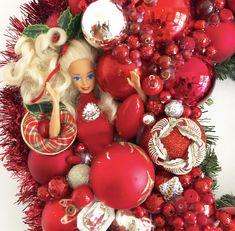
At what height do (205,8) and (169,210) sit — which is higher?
(205,8)

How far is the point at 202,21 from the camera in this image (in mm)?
805

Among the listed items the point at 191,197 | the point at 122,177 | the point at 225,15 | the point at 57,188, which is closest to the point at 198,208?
the point at 191,197

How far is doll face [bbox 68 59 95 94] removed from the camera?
811 mm

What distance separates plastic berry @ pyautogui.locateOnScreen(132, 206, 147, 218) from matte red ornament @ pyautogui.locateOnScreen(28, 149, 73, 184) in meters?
0.15

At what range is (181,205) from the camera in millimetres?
753

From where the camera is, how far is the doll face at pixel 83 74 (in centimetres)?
81

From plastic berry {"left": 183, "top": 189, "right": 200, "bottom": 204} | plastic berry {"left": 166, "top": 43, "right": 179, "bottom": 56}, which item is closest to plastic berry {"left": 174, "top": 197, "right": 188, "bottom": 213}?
plastic berry {"left": 183, "top": 189, "right": 200, "bottom": 204}

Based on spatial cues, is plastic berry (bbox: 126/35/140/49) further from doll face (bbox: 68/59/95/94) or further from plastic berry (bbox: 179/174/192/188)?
plastic berry (bbox: 179/174/192/188)

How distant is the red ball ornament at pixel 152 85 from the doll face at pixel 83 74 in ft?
0.35

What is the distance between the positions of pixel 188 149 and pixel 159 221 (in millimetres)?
130

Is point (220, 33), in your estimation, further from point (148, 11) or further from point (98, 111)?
point (98, 111)

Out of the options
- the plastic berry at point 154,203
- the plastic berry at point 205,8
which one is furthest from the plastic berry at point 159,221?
the plastic berry at point 205,8

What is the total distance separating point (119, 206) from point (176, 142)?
0.46 feet

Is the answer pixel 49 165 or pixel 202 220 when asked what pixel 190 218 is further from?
pixel 49 165
